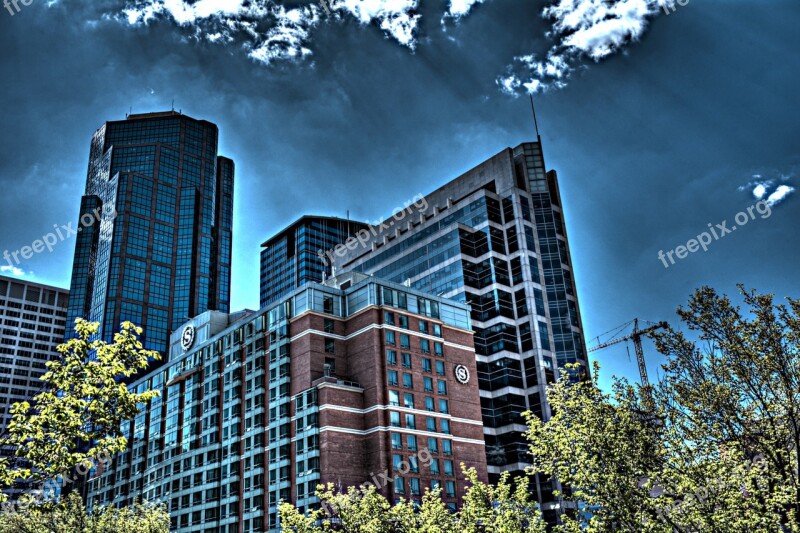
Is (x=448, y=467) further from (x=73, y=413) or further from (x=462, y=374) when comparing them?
(x=73, y=413)

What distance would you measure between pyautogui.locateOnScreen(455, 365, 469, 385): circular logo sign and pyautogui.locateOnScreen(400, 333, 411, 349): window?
32.0ft

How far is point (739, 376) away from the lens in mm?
25734

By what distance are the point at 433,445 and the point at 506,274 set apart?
46.0 metres

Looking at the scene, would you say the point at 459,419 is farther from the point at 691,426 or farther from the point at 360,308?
the point at 691,426

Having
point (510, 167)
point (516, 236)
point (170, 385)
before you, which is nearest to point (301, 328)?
point (170, 385)

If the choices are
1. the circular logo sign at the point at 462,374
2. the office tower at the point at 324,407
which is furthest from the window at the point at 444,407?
the circular logo sign at the point at 462,374

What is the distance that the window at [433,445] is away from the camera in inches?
3667

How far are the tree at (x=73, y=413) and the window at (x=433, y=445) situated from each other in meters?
75.9

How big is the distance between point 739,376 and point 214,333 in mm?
106313

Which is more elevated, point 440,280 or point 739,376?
point 440,280

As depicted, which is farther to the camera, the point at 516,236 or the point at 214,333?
the point at 516,236

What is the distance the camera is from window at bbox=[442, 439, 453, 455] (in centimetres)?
9488

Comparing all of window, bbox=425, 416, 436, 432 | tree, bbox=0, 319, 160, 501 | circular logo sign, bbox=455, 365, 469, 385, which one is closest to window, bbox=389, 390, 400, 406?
window, bbox=425, 416, 436, 432

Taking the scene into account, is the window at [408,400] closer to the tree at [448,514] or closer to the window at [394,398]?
the window at [394,398]
